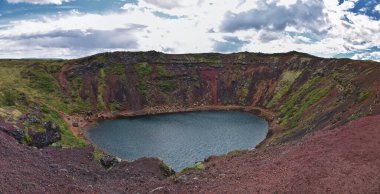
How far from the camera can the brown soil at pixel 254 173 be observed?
30.6 m

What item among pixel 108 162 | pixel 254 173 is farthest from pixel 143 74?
pixel 254 173

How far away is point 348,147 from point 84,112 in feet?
343

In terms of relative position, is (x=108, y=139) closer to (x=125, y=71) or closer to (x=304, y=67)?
(x=125, y=71)

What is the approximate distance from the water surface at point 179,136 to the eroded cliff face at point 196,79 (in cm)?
1635

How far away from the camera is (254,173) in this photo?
126ft

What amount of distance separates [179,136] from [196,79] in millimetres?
74360

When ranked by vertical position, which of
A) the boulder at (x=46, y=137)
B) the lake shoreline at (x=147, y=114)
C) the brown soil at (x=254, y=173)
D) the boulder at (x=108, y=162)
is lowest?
the lake shoreline at (x=147, y=114)

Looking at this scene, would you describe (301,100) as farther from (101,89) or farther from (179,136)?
(101,89)

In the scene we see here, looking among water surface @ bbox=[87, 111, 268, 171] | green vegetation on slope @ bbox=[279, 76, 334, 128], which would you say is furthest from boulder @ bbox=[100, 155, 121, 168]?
green vegetation on slope @ bbox=[279, 76, 334, 128]

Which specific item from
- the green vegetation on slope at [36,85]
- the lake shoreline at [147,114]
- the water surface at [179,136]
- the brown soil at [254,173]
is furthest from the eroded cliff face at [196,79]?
the brown soil at [254,173]

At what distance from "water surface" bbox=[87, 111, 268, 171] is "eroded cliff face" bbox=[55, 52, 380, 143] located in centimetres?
1635

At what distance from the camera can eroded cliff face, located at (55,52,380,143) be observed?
136m

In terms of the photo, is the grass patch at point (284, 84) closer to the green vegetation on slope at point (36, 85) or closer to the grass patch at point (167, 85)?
the grass patch at point (167, 85)

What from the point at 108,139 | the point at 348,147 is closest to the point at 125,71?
the point at 108,139
